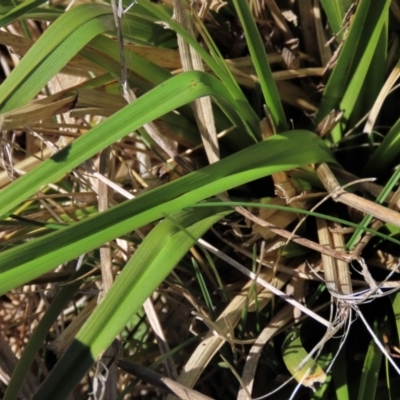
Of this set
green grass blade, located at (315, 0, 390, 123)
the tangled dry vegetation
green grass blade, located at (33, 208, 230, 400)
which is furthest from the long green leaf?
green grass blade, located at (315, 0, 390, 123)

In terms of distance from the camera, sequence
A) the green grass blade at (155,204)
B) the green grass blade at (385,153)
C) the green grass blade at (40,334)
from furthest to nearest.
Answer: the green grass blade at (385,153), the green grass blade at (40,334), the green grass blade at (155,204)

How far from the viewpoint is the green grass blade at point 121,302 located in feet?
1.96

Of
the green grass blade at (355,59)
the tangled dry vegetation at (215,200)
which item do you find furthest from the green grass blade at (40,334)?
the green grass blade at (355,59)

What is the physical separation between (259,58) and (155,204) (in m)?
0.25

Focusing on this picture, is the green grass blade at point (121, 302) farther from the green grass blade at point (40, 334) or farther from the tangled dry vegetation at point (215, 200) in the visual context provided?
the green grass blade at point (40, 334)

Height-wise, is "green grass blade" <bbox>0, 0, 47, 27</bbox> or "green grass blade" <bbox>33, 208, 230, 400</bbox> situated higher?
"green grass blade" <bbox>0, 0, 47, 27</bbox>

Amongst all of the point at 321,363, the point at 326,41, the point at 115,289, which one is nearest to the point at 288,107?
the point at 326,41

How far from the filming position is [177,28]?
0.71 meters

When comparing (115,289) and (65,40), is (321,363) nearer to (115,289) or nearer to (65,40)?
(115,289)

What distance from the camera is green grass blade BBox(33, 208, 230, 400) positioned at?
1.96ft

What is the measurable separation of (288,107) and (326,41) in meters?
0.12

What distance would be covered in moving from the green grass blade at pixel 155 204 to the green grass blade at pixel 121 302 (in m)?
0.04

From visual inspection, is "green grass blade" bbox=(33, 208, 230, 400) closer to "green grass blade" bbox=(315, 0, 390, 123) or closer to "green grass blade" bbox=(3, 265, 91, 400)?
"green grass blade" bbox=(3, 265, 91, 400)

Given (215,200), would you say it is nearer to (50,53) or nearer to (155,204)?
(155,204)
